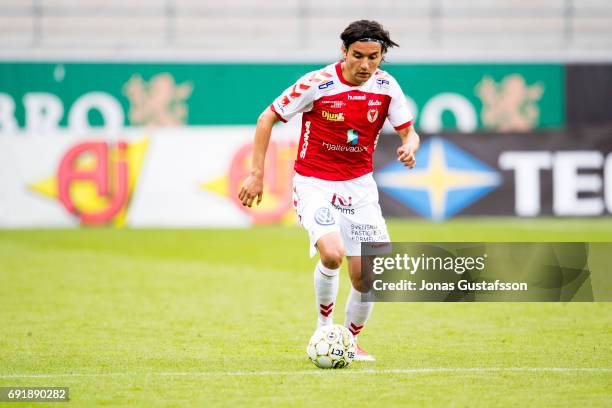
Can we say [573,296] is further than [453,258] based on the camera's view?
Yes

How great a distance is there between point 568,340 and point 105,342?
3.50 m

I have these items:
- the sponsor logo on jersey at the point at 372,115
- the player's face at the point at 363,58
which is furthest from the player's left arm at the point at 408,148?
the player's face at the point at 363,58

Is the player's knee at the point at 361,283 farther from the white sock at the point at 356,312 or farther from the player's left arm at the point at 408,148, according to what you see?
the player's left arm at the point at 408,148

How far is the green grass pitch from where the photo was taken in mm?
6148

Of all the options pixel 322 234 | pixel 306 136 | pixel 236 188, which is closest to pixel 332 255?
pixel 322 234

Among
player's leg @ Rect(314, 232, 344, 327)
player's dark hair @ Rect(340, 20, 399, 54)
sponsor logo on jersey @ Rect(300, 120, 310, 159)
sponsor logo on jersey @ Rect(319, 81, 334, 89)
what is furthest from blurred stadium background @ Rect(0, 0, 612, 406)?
player's dark hair @ Rect(340, 20, 399, 54)

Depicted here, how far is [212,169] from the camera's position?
19.2 m

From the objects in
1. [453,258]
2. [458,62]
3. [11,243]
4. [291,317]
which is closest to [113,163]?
[11,243]

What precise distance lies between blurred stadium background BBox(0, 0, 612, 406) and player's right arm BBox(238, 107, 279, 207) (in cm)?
111

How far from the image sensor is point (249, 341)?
8219 millimetres

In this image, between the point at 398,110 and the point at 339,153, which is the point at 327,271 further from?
the point at 398,110

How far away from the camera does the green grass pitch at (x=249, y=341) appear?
20.2 ft

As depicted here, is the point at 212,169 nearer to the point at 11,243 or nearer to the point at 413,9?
the point at 11,243

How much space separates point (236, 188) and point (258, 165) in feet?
Answer: 38.9
